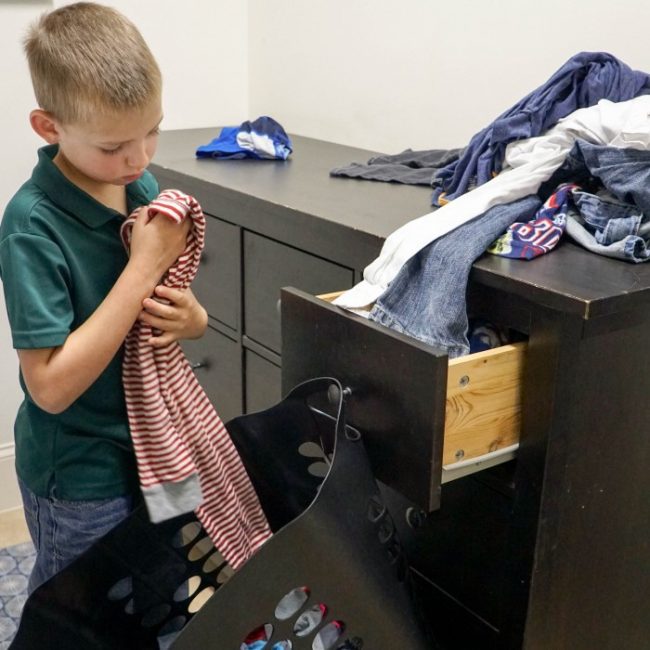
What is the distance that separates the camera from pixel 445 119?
177cm

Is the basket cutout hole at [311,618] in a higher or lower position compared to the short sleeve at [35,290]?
lower

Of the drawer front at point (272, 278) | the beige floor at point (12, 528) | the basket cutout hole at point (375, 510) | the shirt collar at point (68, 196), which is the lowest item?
the beige floor at point (12, 528)

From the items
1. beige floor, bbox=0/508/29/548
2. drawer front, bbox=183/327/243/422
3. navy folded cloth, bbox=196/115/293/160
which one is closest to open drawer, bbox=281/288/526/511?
drawer front, bbox=183/327/243/422

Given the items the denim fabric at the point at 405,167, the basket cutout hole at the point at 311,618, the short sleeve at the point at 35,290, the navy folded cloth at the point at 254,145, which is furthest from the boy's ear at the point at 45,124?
the navy folded cloth at the point at 254,145

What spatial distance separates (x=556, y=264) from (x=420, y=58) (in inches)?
35.1

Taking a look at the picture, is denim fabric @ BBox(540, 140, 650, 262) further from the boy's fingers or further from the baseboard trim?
the baseboard trim

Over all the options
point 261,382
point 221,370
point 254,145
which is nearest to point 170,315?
point 261,382

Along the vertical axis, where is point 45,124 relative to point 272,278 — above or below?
above

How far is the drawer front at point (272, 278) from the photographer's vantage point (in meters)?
1.35

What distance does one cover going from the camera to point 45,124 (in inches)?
38.9

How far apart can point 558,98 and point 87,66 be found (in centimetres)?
61

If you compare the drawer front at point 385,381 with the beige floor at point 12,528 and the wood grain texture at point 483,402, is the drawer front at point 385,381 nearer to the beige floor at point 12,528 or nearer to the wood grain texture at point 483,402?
the wood grain texture at point 483,402

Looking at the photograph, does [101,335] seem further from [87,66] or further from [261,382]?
[261,382]

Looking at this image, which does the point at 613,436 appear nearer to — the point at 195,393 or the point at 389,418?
the point at 389,418
